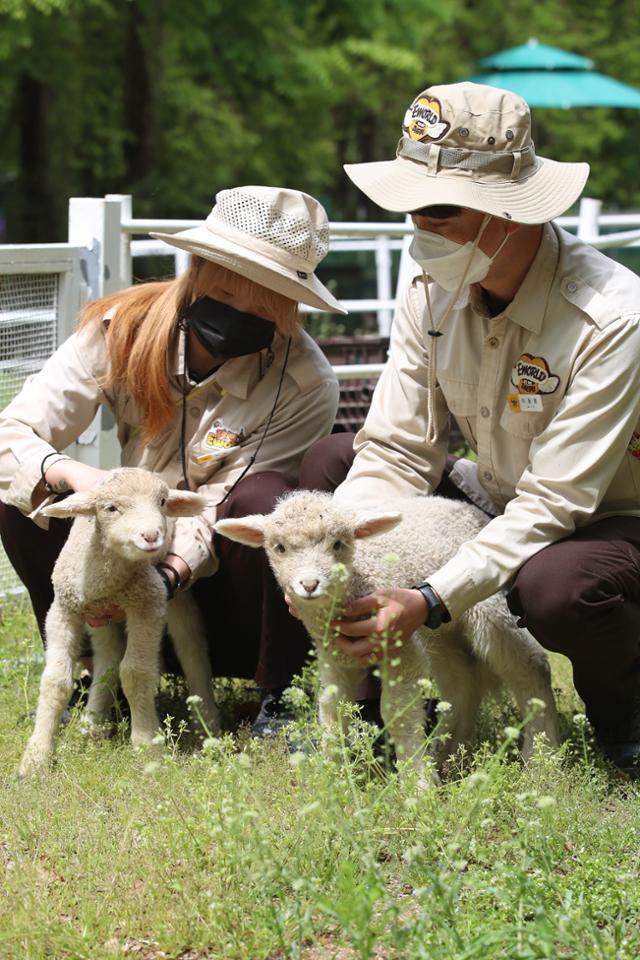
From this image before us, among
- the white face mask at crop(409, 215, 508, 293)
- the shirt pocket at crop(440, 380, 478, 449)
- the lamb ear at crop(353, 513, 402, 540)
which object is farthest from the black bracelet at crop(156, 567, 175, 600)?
the white face mask at crop(409, 215, 508, 293)

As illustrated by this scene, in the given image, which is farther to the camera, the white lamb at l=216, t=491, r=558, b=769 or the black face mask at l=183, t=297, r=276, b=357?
the black face mask at l=183, t=297, r=276, b=357

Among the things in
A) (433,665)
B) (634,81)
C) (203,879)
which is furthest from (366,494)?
(634,81)

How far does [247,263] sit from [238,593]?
1.10 metres

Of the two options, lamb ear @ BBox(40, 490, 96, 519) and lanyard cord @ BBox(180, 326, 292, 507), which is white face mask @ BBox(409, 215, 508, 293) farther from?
lamb ear @ BBox(40, 490, 96, 519)

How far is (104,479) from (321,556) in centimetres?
86

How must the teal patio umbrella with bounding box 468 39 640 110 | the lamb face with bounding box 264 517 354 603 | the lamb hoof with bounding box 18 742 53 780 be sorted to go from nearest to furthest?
1. the lamb face with bounding box 264 517 354 603
2. the lamb hoof with bounding box 18 742 53 780
3. the teal patio umbrella with bounding box 468 39 640 110

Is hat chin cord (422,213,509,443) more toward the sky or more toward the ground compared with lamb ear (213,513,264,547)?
more toward the sky

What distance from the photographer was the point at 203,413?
462 centimetres

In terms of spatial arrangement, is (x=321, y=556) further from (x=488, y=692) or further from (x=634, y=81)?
(x=634, y=81)

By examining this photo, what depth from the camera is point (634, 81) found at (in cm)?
2728

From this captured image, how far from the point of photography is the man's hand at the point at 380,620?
3.71 m

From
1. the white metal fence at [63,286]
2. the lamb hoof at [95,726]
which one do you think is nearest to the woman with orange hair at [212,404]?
the lamb hoof at [95,726]

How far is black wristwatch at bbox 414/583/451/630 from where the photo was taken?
377 centimetres

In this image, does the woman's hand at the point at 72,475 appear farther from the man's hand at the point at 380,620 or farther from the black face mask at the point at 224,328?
the man's hand at the point at 380,620
